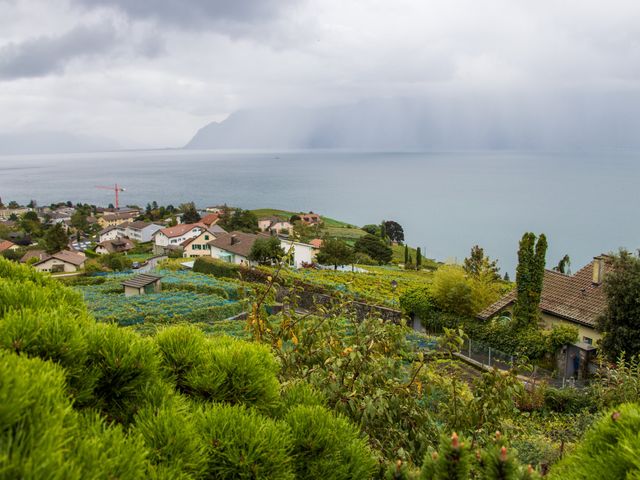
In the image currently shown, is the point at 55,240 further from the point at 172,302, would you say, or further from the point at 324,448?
the point at 324,448

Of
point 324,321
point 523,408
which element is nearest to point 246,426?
point 324,321

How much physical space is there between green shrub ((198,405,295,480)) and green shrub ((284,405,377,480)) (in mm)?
162

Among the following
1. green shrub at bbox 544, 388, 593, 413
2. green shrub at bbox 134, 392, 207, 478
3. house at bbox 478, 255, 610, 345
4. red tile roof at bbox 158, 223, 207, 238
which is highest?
green shrub at bbox 134, 392, 207, 478

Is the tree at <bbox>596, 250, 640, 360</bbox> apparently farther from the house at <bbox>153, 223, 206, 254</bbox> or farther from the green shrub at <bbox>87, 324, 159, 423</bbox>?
the house at <bbox>153, 223, 206, 254</bbox>

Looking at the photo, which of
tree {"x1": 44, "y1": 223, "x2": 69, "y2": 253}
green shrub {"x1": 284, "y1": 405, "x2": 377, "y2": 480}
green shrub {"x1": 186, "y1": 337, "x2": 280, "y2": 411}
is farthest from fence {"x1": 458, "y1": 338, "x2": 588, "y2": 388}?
tree {"x1": 44, "y1": 223, "x2": 69, "y2": 253}

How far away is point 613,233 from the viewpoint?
295ft

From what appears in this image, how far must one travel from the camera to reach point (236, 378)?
2.64 meters

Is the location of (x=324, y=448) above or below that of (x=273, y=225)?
above

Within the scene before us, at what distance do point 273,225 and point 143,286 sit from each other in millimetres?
63791

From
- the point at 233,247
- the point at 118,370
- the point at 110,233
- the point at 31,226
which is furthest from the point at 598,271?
the point at 31,226

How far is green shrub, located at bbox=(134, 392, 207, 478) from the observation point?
1.87 meters

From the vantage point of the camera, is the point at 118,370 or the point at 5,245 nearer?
the point at 118,370

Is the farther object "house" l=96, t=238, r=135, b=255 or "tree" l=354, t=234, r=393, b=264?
"house" l=96, t=238, r=135, b=255

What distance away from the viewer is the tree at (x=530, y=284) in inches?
788
